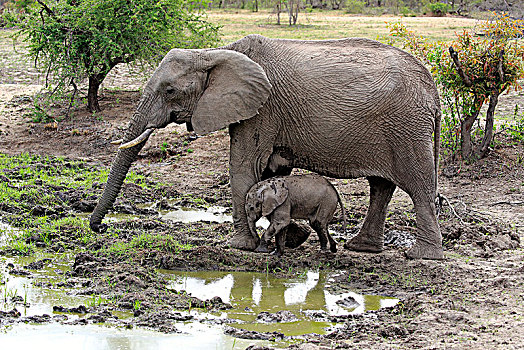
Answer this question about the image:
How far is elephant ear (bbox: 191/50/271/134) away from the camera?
7562 millimetres

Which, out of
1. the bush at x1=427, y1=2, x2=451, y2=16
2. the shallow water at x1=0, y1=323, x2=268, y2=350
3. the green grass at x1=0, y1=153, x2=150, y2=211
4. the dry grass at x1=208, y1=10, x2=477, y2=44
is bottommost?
the green grass at x1=0, y1=153, x2=150, y2=211

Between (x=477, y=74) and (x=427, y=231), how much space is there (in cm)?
419

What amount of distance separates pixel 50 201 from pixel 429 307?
577 centimetres

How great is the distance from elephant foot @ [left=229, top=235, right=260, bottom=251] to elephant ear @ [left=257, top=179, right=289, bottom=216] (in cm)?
52

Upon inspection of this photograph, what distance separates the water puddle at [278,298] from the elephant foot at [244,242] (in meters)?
0.64

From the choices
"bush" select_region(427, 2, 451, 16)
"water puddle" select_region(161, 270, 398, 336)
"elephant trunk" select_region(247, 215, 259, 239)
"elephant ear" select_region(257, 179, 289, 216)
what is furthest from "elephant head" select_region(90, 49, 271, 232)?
"bush" select_region(427, 2, 451, 16)

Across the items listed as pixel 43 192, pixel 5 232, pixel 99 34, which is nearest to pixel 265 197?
pixel 5 232

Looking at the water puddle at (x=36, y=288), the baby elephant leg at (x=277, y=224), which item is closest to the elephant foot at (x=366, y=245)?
the baby elephant leg at (x=277, y=224)

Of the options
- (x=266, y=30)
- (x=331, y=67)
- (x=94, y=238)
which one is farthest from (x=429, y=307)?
(x=266, y=30)

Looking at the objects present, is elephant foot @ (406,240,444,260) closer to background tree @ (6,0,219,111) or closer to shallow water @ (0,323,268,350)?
shallow water @ (0,323,268,350)

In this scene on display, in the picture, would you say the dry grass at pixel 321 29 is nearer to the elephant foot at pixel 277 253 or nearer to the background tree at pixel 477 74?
the background tree at pixel 477 74

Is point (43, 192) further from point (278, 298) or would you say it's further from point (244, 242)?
point (278, 298)

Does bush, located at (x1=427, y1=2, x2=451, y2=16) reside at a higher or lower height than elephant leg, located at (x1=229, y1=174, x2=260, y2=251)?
higher

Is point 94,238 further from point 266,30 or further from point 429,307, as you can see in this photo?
point 266,30
